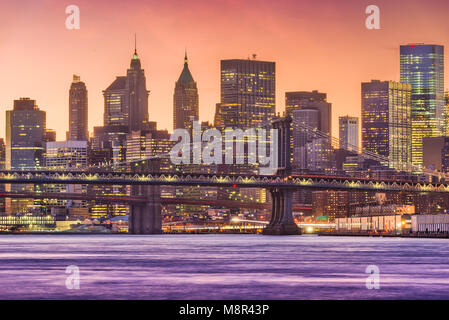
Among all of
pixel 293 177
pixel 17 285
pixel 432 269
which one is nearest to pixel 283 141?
A: pixel 293 177

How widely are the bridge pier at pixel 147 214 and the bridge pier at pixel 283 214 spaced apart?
1412 inches

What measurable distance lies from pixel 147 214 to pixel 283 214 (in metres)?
41.9

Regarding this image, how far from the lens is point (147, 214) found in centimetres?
17638

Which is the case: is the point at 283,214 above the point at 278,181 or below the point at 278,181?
below

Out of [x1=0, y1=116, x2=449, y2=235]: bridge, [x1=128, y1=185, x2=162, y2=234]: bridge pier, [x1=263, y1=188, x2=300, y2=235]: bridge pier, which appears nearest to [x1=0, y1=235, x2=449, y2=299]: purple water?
[x1=0, y1=116, x2=449, y2=235]: bridge

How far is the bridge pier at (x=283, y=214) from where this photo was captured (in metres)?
140

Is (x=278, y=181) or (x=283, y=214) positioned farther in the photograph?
(x=283, y=214)

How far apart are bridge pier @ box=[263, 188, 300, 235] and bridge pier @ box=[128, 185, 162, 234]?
35868 millimetres
